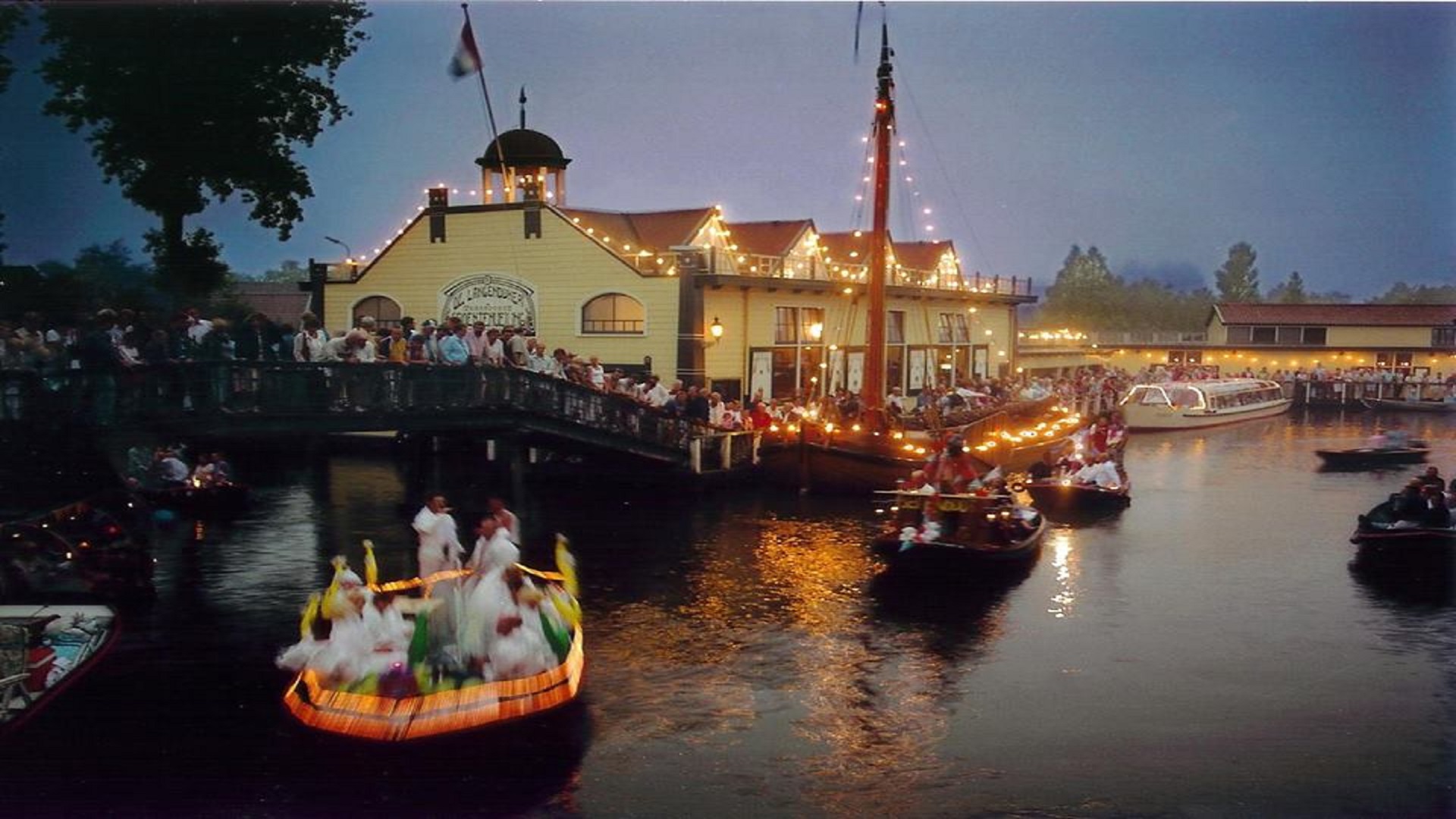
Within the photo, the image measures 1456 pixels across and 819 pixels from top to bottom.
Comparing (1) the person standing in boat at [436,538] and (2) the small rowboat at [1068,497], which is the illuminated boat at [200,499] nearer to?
(1) the person standing in boat at [436,538]

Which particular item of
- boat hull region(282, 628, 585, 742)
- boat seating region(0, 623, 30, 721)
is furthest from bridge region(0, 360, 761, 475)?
boat hull region(282, 628, 585, 742)

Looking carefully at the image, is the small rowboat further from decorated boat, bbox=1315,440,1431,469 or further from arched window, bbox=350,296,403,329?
arched window, bbox=350,296,403,329

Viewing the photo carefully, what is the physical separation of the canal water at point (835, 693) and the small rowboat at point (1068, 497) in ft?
8.42

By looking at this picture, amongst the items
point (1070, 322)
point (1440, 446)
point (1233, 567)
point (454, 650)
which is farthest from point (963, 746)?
point (1070, 322)

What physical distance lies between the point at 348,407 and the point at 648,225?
20229 mm

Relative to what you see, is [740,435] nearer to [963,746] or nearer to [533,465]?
[533,465]

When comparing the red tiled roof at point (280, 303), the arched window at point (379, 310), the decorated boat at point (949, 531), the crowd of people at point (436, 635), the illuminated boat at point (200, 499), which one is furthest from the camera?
the red tiled roof at point (280, 303)

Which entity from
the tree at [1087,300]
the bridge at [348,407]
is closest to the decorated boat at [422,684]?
the bridge at [348,407]

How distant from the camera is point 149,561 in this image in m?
19.0

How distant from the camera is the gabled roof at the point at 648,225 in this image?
128 feet

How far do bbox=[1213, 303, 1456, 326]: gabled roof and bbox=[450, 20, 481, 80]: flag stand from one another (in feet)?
218

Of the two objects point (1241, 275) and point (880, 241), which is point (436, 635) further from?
point (1241, 275)

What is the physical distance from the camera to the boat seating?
12.4 metres

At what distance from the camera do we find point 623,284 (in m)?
37.3
